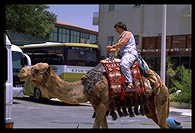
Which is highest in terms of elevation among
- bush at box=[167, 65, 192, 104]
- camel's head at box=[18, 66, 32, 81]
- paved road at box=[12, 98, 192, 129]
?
camel's head at box=[18, 66, 32, 81]

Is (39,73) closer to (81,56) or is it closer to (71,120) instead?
(71,120)

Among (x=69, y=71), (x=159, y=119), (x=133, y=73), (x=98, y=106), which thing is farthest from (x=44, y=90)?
(x=69, y=71)

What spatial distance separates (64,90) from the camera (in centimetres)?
785

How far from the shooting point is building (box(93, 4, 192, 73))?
93.1 feet

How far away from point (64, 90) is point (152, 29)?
2492 centimetres

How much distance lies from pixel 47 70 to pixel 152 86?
6.77ft

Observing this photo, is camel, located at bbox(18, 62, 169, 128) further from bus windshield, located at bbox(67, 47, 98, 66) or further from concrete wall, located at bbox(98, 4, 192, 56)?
concrete wall, located at bbox(98, 4, 192, 56)

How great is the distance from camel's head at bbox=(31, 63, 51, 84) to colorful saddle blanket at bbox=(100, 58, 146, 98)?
1.11 m

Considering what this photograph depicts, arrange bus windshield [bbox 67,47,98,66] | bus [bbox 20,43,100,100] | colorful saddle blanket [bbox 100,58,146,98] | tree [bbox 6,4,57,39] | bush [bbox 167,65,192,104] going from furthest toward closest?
tree [bbox 6,4,57,39]
bus windshield [bbox 67,47,98,66]
bus [bbox 20,43,100,100]
bush [bbox 167,65,192,104]
colorful saddle blanket [bbox 100,58,146,98]

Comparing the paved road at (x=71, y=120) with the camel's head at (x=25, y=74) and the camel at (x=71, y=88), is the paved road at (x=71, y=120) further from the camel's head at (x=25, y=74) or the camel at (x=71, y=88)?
the camel's head at (x=25, y=74)

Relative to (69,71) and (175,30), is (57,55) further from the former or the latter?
(175,30)

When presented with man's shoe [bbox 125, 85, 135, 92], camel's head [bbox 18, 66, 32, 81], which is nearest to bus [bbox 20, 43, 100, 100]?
man's shoe [bbox 125, 85, 135, 92]

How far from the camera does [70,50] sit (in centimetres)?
2339

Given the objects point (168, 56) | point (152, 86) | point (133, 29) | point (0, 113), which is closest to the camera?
point (0, 113)
